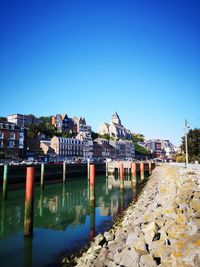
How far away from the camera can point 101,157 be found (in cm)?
13338

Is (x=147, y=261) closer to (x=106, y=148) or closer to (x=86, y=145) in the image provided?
(x=86, y=145)

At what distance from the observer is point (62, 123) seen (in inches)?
5261

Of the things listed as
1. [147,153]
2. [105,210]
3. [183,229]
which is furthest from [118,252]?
[147,153]

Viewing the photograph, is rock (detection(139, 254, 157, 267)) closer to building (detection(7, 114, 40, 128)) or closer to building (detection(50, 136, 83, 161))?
building (detection(50, 136, 83, 161))

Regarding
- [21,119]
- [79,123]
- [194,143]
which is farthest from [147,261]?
[21,119]

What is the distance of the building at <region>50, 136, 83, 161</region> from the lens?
101500 mm

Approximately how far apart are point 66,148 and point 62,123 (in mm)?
30657

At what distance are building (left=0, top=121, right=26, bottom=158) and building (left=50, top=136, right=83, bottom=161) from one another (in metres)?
20.1

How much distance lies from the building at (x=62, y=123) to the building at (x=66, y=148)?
21.4 metres

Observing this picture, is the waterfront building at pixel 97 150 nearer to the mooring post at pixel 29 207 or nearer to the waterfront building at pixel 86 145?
the waterfront building at pixel 86 145

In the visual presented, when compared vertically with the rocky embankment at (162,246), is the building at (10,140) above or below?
above

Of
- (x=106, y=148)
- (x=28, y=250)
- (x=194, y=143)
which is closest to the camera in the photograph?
(x=28, y=250)

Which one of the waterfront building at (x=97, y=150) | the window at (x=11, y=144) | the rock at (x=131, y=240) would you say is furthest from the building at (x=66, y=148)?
the rock at (x=131, y=240)

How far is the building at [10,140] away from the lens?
2928 inches
